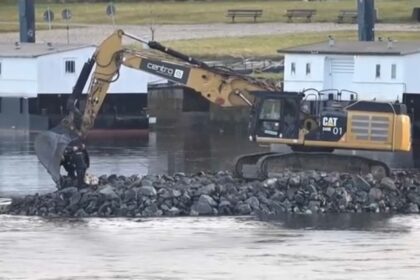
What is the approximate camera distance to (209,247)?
2895 cm

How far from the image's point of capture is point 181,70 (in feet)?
128

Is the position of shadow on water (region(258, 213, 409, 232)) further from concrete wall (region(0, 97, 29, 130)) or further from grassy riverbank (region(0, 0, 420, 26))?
grassy riverbank (region(0, 0, 420, 26))

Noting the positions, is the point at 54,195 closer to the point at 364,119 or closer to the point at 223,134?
the point at 364,119

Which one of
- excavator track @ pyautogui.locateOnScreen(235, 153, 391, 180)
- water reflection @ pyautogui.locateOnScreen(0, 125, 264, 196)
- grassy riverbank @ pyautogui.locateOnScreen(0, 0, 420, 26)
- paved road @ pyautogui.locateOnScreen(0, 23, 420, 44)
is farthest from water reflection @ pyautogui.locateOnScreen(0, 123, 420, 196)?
grassy riverbank @ pyautogui.locateOnScreen(0, 0, 420, 26)

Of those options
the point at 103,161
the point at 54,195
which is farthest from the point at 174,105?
the point at 54,195

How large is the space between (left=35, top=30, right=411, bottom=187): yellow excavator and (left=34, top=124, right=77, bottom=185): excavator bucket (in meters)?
0.58

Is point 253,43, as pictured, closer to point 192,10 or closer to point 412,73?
point 412,73

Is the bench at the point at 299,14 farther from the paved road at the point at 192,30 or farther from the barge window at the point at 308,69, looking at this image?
the barge window at the point at 308,69

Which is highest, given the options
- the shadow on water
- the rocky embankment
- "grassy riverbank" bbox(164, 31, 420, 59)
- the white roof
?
"grassy riverbank" bbox(164, 31, 420, 59)

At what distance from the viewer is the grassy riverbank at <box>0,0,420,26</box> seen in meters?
90.3

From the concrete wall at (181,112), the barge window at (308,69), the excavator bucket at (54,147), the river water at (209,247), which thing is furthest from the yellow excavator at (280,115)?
the concrete wall at (181,112)

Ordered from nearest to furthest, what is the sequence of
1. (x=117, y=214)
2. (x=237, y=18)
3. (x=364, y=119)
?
(x=117, y=214), (x=364, y=119), (x=237, y=18)

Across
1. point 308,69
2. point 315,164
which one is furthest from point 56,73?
point 315,164

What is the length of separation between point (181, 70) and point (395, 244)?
11.1 metres
